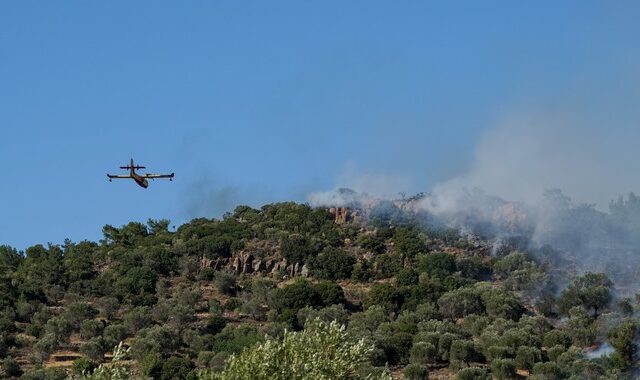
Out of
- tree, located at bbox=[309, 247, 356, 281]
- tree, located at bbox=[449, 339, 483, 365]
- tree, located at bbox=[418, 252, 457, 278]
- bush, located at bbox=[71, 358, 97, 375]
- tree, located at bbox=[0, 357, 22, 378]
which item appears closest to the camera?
bush, located at bbox=[71, 358, 97, 375]

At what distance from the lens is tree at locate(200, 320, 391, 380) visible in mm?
60656

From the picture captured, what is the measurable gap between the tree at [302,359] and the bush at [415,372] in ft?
150

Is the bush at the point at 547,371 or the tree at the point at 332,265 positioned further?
the tree at the point at 332,265

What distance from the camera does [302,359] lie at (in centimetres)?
6119

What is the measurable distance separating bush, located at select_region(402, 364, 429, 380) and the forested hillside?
124mm

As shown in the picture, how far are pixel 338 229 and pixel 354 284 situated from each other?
49.4 feet

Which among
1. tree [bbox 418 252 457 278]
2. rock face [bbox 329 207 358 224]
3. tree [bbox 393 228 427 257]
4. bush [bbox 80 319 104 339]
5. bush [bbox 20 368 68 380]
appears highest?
rock face [bbox 329 207 358 224]

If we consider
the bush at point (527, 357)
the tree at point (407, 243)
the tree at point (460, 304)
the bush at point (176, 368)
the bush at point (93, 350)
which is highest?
the tree at point (407, 243)

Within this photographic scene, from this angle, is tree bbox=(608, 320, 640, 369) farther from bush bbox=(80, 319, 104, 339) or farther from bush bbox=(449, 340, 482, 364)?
bush bbox=(80, 319, 104, 339)

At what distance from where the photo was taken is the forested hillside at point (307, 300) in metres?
114

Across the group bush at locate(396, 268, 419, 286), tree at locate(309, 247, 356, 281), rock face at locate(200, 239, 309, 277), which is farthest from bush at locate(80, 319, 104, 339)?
bush at locate(396, 268, 419, 286)

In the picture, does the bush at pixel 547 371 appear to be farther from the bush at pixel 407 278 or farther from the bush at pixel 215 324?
the bush at pixel 407 278

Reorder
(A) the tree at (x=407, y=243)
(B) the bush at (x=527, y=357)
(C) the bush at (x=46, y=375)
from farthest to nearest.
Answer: (A) the tree at (x=407, y=243) → (B) the bush at (x=527, y=357) → (C) the bush at (x=46, y=375)

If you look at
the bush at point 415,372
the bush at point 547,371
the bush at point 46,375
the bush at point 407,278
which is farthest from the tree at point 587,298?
the bush at point 46,375
